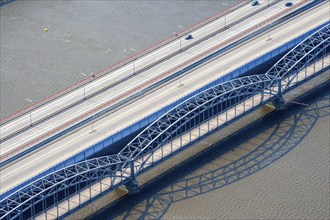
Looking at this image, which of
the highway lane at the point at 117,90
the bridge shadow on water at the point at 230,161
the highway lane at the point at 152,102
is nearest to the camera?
the bridge shadow on water at the point at 230,161

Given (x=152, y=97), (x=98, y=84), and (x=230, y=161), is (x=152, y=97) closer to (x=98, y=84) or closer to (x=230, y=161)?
(x=98, y=84)

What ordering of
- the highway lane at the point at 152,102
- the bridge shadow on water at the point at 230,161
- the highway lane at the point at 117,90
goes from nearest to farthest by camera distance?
1. the bridge shadow on water at the point at 230,161
2. the highway lane at the point at 152,102
3. the highway lane at the point at 117,90

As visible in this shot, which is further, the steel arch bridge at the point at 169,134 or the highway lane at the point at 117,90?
the highway lane at the point at 117,90

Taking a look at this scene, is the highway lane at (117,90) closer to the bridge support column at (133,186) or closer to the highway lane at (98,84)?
the highway lane at (98,84)

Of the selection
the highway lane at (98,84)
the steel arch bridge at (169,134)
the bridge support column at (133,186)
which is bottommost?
the bridge support column at (133,186)

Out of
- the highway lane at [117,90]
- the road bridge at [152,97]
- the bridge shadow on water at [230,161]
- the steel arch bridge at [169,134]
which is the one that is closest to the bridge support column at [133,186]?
the steel arch bridge at [169,134]

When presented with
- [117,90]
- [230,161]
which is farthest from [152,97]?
[230,161]

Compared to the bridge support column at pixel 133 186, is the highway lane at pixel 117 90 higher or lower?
higher
